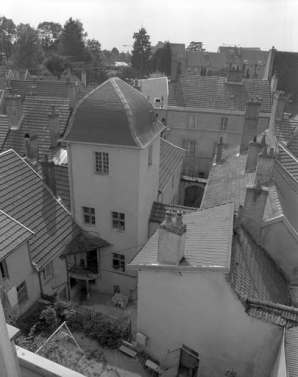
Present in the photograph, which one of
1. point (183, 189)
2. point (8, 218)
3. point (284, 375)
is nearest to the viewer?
point (284, 375)

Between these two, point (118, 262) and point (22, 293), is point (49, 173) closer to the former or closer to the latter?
point (118, 262)

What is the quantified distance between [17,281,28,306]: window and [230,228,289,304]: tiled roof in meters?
10.8

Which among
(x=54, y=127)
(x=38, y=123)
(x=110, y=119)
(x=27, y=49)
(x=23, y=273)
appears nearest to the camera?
(x=23, y=273)

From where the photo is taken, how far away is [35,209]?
2011 centimetres

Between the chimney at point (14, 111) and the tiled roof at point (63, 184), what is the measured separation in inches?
380

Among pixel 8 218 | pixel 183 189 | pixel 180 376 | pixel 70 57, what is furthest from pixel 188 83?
pixel 70 57

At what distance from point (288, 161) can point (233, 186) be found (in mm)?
3908

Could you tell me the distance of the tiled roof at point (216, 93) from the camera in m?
39.8

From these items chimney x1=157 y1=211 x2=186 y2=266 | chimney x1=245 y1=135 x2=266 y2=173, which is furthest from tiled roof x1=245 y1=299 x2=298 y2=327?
chimney x1=245 y1=135 x2=266 y2=173

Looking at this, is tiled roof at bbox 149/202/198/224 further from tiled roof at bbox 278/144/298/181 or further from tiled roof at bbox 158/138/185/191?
tiled roof at bbox 278/144/298/181

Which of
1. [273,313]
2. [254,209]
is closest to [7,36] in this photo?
[254,209]

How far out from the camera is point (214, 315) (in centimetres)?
1320

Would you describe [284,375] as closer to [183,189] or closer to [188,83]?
[183,189]

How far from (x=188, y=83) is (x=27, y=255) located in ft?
108
